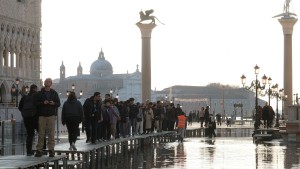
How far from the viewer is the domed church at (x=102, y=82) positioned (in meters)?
166

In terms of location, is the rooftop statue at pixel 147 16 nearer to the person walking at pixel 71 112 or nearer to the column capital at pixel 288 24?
the column capital at pixel 288 24

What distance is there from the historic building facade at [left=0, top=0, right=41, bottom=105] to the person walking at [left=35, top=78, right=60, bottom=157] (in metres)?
52.4

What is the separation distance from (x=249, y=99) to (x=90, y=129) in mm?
167104

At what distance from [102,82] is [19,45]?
100937 mm

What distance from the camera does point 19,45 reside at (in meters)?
71.8

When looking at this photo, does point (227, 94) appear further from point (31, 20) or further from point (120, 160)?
point (120, 160)

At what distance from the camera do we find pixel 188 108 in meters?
170

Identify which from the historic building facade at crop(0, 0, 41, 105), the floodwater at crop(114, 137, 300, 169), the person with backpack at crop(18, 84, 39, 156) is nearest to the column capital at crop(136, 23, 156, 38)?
the floodwater at crop(114, 137, 300, 169)

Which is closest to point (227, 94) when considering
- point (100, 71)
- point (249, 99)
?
point (249, 99)

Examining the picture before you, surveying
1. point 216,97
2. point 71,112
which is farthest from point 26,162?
point 216,97

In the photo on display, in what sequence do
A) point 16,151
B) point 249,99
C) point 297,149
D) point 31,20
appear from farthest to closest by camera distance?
point 249,99, point 31,20, point 297,149, point 16,151

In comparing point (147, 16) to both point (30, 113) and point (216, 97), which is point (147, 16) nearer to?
point (30, 113)

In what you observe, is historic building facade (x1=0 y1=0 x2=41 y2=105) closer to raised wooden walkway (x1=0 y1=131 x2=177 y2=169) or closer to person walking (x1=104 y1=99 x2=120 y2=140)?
raised wooden walkway (x1=0 y1=131 x2=177 y2=169)

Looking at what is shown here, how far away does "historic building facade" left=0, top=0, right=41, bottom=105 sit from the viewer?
68.2 m
